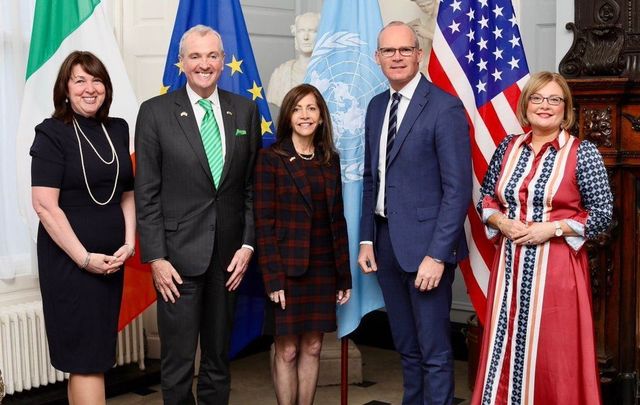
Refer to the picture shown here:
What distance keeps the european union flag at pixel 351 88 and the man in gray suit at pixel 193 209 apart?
1.68ft

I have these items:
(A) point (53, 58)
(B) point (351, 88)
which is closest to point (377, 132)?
(B) point (351, 88)

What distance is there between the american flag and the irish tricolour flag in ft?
4.26

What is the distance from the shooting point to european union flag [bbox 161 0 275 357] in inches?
136

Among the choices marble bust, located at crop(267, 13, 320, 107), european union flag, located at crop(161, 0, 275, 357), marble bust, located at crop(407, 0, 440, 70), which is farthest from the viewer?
marble bust, located at crop(407, 0, 440, 70)

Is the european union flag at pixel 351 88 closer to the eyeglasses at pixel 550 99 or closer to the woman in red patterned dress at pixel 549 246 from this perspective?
the woman in red patterned dress at pixel 549 246

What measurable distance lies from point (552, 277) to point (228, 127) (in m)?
1.19

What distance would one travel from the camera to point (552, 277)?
2.75m

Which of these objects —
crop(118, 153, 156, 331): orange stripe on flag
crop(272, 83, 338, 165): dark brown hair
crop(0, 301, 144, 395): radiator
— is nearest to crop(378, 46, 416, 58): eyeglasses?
crop(272, 83, 338, 165): dark brown hair

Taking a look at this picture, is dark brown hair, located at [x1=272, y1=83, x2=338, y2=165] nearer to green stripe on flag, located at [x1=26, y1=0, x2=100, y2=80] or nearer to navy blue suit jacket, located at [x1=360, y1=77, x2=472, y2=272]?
navy blue suit jacket, located at [x1=360, y1=77, x2=472, y2=272]

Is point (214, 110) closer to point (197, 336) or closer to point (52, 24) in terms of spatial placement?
point (197, 336)

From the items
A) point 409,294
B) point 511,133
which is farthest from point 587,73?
point 409,294

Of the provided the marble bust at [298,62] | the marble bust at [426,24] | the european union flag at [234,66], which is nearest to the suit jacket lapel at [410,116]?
the european union flag at [234,66]

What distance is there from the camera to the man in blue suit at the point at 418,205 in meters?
2.86

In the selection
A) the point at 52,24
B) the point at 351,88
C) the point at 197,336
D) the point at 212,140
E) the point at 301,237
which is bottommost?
the point at 197,336
